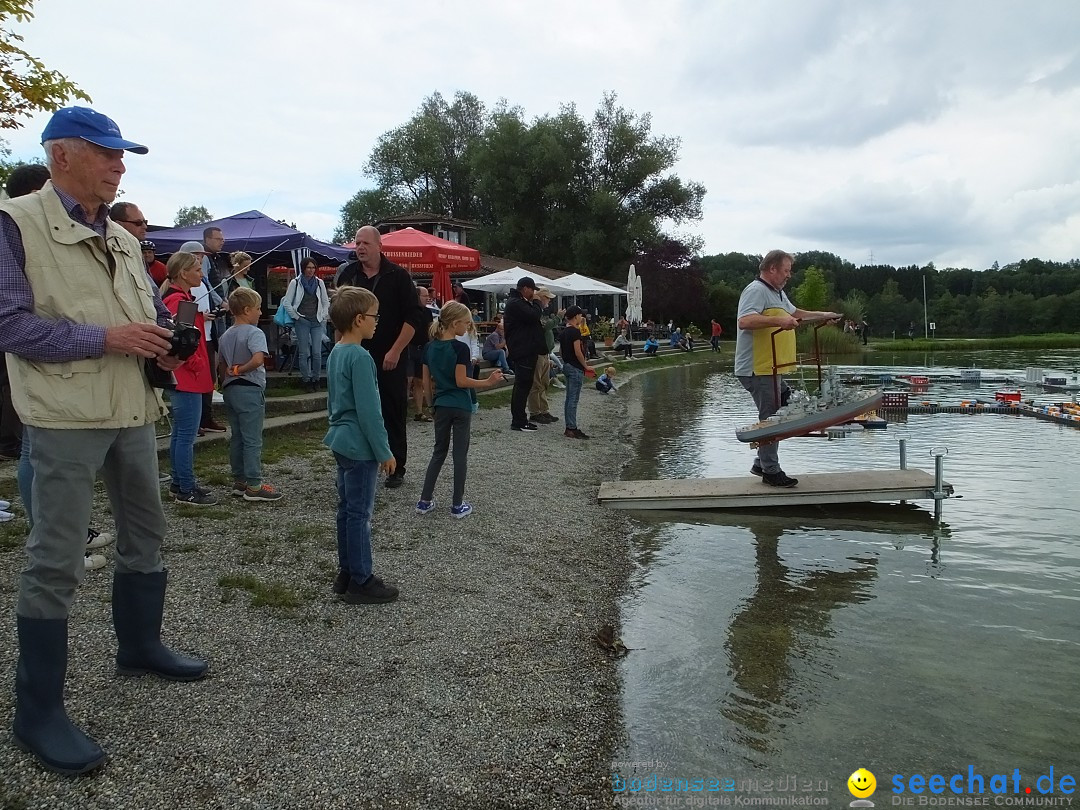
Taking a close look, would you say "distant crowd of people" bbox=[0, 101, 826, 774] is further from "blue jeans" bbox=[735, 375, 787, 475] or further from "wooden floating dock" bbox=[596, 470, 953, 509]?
"blue jeans" bbox=[735, 375, 787, 475]

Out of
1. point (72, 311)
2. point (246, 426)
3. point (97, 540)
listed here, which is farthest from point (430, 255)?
point (72, 311)

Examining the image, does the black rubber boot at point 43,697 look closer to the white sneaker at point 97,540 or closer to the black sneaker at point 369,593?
the black sneaker at point 369,593

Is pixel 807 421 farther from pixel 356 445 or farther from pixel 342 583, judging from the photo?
pixel 342 583

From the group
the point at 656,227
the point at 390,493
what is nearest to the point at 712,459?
the point at 390,493

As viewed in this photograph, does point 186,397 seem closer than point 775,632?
No

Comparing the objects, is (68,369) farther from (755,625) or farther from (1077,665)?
(1077,665)

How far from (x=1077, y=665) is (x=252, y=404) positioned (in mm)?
5734

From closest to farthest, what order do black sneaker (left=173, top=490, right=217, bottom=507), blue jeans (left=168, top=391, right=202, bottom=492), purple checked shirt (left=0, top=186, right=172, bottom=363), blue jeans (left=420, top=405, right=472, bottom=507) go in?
purple checked shirt (left=0, top=186, right=172, bottom=363) < blue jeans (left=168, top=391, right=202, bottom=492) < black sneaker (left=173, top=490, right=217, bottom=507) < blue jeans (left=420, top=405, right=472, bottom=507)

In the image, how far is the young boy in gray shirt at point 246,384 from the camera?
6.16 metres

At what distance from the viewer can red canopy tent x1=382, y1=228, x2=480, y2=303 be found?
14773 millimetres

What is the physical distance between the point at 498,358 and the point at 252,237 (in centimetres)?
562

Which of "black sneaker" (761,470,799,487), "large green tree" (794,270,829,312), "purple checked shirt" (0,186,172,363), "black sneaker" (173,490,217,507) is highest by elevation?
"large green tree" (794,270,829,312)

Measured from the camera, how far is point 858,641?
4.34 metres

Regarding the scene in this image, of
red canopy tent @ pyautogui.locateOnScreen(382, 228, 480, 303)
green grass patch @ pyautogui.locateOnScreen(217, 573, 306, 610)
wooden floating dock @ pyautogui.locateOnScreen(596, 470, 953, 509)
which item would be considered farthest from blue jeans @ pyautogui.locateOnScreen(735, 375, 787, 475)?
red canopy tent @ pyautogui.locateOnScreen(382, 228, 480, 303)
